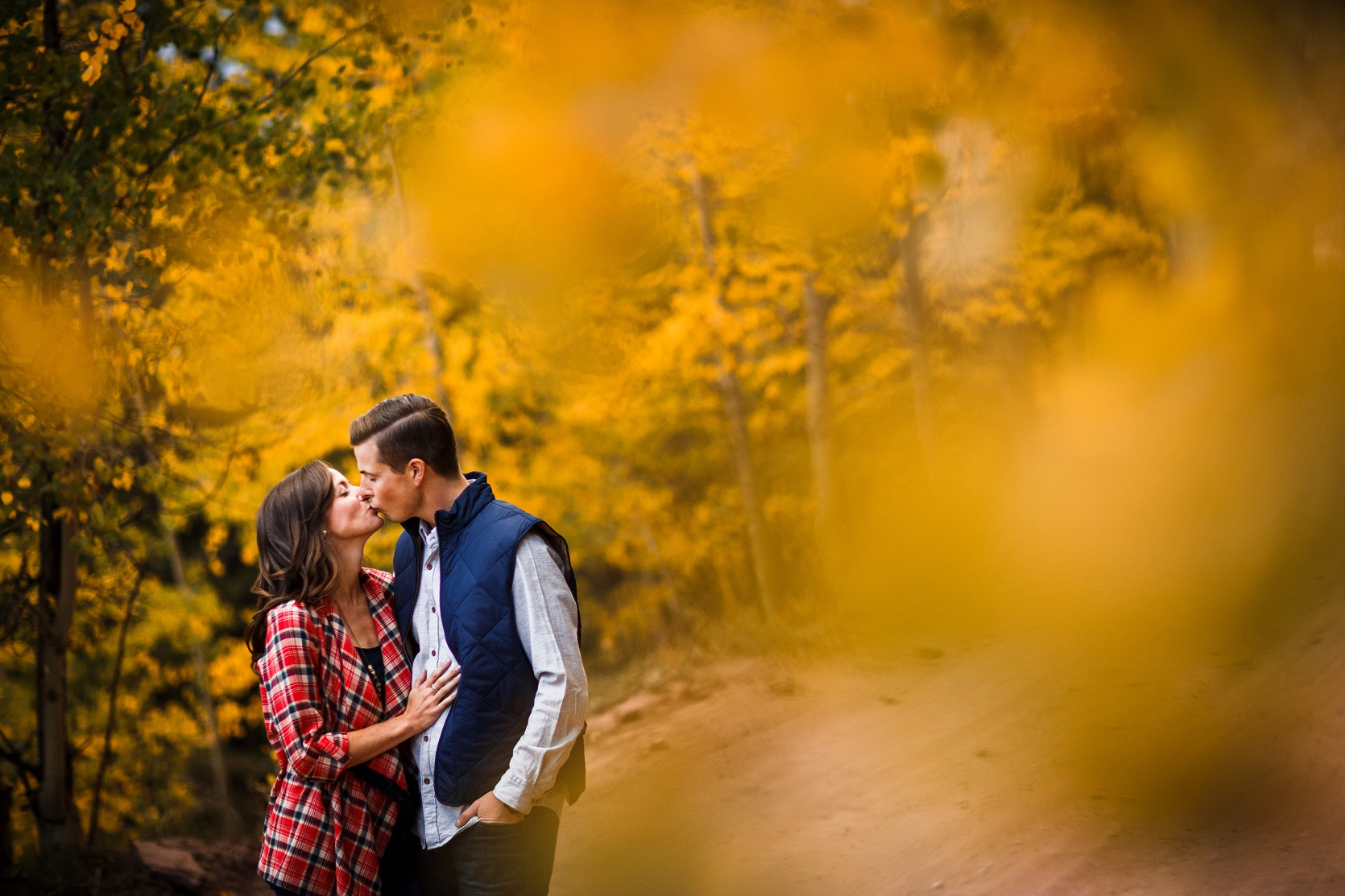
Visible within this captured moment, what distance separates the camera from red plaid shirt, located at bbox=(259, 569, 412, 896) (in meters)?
2.06

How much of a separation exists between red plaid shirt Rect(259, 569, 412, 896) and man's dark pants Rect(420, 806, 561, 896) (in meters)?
0.15

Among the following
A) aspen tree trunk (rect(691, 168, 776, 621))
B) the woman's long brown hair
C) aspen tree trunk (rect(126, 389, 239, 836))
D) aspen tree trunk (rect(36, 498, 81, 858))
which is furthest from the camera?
aspen tree trunk (rect(126, 389, 239, 836))

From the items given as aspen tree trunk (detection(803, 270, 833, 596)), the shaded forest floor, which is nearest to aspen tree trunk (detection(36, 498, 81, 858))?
the shaded forest floor

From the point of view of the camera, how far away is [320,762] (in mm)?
2057

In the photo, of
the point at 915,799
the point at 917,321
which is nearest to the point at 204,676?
the point at 917,321

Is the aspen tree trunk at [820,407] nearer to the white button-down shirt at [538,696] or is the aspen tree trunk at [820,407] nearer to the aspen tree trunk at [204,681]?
the aspen tree trunk at [204,681]

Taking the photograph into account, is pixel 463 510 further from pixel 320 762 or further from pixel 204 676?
pixel 204 676

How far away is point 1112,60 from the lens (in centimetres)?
923

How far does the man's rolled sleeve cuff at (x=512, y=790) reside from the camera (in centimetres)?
204

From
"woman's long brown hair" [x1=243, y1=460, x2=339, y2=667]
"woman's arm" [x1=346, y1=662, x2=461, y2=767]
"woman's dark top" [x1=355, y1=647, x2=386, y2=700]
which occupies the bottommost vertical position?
"woman's arm" [x1=346, y1=662, x2=461, y2=767]

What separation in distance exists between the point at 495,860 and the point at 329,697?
20.4 inches

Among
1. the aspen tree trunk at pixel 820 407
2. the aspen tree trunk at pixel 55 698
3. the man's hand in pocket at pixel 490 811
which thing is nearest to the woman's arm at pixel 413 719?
the man's hand in pocket at pixel 490 811

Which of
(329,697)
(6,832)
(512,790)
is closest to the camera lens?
(512,790)

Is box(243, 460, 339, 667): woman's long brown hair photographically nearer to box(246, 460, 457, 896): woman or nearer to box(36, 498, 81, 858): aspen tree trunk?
box(246, 460, 457, 896): woman
